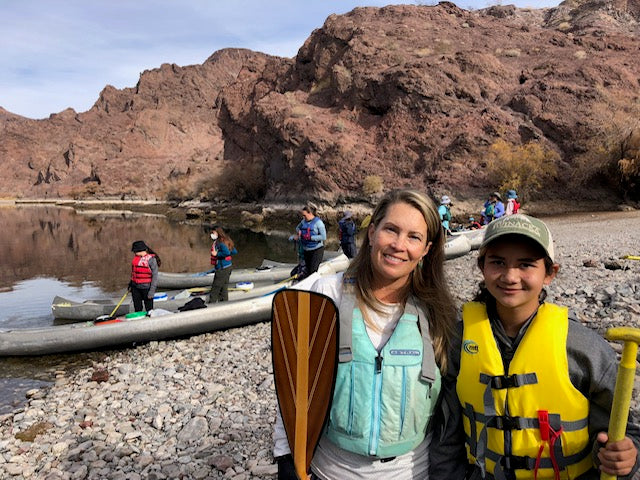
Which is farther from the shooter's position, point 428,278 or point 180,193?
point 180,193

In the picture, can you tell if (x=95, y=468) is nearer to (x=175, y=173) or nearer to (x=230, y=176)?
(x=230, y=176)

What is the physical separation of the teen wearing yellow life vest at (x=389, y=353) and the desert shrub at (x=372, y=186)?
38.4m

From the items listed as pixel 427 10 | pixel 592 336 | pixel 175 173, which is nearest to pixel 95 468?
pixel 592 336

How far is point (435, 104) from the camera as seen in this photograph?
42.4 meters

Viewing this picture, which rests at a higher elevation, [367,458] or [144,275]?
[367,458]

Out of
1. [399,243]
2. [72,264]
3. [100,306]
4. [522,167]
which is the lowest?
[72,264]

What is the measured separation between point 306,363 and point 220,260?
345 inches


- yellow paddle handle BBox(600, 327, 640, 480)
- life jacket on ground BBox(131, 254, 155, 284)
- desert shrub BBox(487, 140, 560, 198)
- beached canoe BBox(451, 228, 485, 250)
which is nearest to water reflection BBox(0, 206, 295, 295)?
life jacket on ground BBox(131, 254, 155, 284)

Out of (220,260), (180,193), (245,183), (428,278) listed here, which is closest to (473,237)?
(220,260)

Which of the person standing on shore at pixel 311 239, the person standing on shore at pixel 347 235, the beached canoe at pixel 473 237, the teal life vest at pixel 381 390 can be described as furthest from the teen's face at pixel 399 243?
the beached canoe at pixel 473 237

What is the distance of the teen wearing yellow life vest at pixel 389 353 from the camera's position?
1758 mm

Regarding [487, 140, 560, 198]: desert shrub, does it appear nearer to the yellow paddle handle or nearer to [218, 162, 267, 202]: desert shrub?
[218, 162, 267, 202]: desert shrub

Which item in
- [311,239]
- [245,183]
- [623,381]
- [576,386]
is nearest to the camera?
[623,381]

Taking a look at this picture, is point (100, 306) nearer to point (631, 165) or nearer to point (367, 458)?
point (367, 458)
